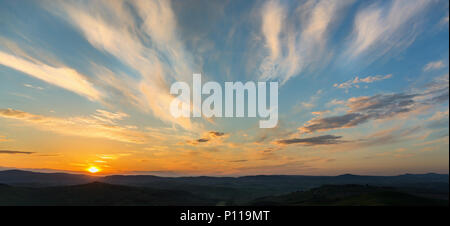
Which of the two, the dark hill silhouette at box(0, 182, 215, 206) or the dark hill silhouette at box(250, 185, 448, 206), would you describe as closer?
the dark hill silhouette at box(250, 185, 448, 206)

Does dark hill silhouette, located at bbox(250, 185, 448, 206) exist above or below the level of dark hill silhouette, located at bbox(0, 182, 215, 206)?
above

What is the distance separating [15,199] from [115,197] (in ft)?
181

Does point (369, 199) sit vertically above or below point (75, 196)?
above

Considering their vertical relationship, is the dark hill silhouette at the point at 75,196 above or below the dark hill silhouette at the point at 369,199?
below

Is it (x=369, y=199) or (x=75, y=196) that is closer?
(x=369, y=199)

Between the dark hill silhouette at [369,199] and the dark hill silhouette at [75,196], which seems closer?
the dark hill silhouette at [369,199]
